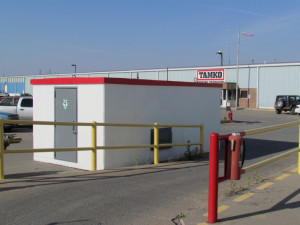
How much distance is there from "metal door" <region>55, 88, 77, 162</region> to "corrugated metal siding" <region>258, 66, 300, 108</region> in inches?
1553

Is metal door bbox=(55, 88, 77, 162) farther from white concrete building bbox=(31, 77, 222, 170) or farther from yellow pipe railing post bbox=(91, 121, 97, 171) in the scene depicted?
yellow pipe railing post bbox=(91, 121, 97, 171)

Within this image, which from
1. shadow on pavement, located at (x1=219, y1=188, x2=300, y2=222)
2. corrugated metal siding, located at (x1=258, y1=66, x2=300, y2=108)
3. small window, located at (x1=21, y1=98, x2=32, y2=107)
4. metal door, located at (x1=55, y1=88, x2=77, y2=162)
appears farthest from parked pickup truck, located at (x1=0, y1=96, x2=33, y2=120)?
corrugated metal siding, located at (x1=258, y1=66, x2=300, y2=108)

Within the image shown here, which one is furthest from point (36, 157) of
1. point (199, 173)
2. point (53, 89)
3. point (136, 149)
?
point (199, 173)

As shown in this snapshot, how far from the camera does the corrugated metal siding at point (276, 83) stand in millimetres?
43188

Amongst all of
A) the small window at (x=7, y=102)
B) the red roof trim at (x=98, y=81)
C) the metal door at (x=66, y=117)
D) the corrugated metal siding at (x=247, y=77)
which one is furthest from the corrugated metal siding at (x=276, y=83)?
the metal door at (x=66, y=117)

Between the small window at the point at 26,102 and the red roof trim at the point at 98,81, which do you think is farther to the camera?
the small window at the point at 26,102

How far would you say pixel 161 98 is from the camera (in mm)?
10008

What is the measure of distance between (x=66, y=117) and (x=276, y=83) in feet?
133

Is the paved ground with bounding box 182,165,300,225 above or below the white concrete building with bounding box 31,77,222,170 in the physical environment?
below

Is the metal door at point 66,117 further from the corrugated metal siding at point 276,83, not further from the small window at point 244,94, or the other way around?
the small window at point 244,94

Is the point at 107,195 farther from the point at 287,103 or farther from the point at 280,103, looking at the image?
the point at 287,103

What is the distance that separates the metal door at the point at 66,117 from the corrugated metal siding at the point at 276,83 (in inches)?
1553

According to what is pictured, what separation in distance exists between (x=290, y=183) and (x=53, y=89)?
645 centimetres

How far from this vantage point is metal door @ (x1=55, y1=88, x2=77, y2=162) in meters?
9.02
